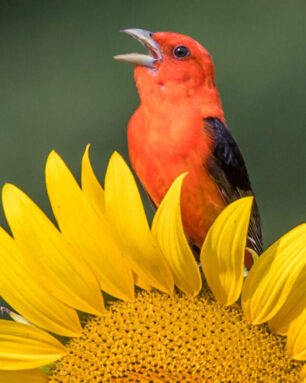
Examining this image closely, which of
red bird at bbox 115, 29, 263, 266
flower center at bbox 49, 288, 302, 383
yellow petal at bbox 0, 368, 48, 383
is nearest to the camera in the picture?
flower center at bbox 49, 288, 302, 383

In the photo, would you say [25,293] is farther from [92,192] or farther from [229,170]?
[229,170]

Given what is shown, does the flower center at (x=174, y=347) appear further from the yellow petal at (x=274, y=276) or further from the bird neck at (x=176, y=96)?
the bird neck at (x=176, y=96)

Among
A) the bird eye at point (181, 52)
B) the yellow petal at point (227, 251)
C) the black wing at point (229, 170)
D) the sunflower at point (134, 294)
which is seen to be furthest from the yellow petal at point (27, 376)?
the bird eye at point (181, 52)

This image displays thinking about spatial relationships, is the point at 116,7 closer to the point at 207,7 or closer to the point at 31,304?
the point at 207,7

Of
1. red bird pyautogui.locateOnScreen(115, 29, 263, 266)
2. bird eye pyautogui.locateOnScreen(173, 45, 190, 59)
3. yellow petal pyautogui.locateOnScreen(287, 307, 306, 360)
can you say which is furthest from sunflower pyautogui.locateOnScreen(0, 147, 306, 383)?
bird eye pyautogui.locateOnScreen(173, 45, 190, 59)

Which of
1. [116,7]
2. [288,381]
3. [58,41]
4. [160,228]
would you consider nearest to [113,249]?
[160,228]

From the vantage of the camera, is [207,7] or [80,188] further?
[207,7]

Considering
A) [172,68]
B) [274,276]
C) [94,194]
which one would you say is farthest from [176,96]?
[274,276]

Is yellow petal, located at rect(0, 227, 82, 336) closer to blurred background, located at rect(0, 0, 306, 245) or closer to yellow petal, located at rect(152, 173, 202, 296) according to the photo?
yellow petal, located at rect(152, 173, 202, 296)

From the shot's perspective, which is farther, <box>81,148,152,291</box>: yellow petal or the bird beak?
the bird beak
